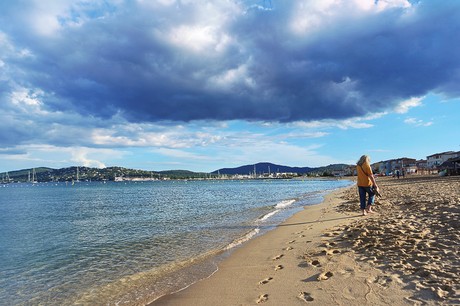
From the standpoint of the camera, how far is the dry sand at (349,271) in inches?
192

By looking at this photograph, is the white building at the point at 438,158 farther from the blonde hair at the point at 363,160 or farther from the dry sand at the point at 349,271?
the dry sand at the point at 349,271

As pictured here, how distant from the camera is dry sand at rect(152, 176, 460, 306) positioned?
4883mm

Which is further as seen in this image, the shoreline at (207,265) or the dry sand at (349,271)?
the shoreline at (207,265)

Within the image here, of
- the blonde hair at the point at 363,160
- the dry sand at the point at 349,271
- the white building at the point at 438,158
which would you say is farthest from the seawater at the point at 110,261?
the white building at the point at 438,158

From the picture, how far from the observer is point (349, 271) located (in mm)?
6105

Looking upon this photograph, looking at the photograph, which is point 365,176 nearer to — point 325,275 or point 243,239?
point 243,239

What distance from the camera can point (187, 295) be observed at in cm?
622

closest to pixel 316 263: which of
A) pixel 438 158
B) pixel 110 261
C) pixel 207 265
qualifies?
pixel 207 265

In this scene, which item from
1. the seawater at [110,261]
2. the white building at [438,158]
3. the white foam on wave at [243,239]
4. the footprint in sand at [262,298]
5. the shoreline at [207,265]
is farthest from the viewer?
the white building at [438,158]

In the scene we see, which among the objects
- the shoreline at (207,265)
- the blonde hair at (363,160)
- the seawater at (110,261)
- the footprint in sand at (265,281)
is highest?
the blonde hair at (363,160)

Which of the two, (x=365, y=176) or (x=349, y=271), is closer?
(x=349, y=271)

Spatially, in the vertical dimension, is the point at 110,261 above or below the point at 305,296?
below

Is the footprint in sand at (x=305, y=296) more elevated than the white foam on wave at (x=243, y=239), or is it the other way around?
the footprint in sand at (x=305, y=296)

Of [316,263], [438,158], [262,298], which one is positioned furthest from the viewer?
[438,158]
